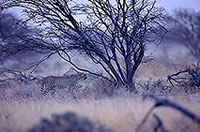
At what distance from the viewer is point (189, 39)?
34.0 m

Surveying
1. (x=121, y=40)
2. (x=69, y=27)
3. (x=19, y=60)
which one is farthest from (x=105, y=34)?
(x=19, y=60)

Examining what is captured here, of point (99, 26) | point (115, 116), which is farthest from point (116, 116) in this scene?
point (99, 26)

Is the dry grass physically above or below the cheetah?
below

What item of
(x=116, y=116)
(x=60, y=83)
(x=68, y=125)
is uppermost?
(x=60, y=83)

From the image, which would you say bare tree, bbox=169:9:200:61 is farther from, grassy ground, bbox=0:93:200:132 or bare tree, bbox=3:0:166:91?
grassy ground, bbox=0:93:200:132

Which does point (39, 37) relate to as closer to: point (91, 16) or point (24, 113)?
point (91, 16)

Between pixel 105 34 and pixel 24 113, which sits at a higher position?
pixel 105 34

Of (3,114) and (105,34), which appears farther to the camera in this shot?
(105,34)

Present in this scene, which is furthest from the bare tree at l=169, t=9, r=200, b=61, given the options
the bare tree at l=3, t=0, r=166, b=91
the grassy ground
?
the grassy ground

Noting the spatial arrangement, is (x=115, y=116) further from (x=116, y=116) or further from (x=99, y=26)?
(x=99, y=26)

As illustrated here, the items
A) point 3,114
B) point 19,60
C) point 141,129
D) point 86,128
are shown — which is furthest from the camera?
point 19,60

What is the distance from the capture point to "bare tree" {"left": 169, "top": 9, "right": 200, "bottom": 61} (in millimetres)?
33312

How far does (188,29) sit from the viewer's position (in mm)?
34750

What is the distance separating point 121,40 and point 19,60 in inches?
790
